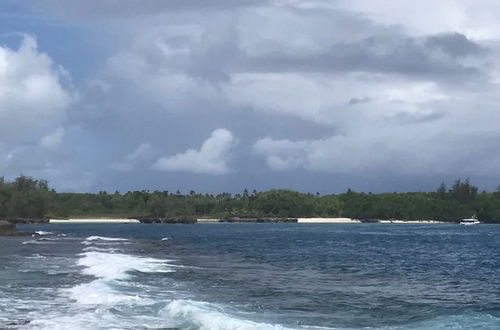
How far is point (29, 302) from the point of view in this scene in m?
34.3

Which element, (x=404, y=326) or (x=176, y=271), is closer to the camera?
(x=404, y=326)

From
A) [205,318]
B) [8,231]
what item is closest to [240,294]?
[205,318]

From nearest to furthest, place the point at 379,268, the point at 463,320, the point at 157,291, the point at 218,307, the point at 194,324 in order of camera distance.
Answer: the point at 194,324
the point at 463,320
the point at 218,307
the point at 157,291
the point at 379,268

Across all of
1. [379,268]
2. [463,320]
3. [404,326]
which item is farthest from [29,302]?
[379,268]

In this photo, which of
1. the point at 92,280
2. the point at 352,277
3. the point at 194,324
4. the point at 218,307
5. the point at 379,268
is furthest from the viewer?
the point at 379,268

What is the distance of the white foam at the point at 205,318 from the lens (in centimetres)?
2761

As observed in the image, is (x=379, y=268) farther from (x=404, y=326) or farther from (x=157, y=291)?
(x=404, y=326)

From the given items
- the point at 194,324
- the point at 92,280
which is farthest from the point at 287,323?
the point at 92,280

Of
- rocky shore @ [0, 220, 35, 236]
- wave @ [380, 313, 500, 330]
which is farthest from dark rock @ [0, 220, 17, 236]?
wave @ [380, 313, 500, 330]

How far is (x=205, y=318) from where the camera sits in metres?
28.9

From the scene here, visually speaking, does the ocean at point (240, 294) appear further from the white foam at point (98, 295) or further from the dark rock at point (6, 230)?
the dark rock at point (6, 230)

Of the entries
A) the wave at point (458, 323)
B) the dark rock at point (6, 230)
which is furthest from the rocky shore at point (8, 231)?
the wave at point (458, 323)

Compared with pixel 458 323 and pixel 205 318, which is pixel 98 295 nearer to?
pixel 205 318

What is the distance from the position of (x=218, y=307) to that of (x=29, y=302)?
28.9ft
